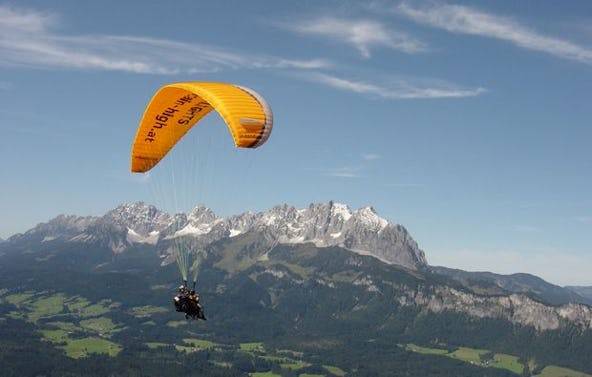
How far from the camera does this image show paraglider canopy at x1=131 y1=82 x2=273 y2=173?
34.0 meters

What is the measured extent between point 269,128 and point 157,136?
963cm

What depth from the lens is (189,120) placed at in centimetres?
4222

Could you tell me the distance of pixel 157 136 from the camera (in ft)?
135

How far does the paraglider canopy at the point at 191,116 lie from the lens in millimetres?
34000

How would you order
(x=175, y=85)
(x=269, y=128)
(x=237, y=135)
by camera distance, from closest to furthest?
(x=237, y=135) → (x=269, y=128) → (x=175, y=85)

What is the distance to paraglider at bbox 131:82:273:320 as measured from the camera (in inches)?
1341

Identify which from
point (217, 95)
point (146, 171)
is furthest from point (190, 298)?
point (217, 95)

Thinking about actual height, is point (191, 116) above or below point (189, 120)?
above

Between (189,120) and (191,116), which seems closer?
(191,116)

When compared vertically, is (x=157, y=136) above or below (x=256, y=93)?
below

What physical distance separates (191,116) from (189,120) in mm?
359

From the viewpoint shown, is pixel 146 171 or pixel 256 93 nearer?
pixel 256 93

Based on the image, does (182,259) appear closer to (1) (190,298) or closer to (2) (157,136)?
(1) (190,298)

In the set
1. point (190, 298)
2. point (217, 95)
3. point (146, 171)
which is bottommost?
point (190, 298)
